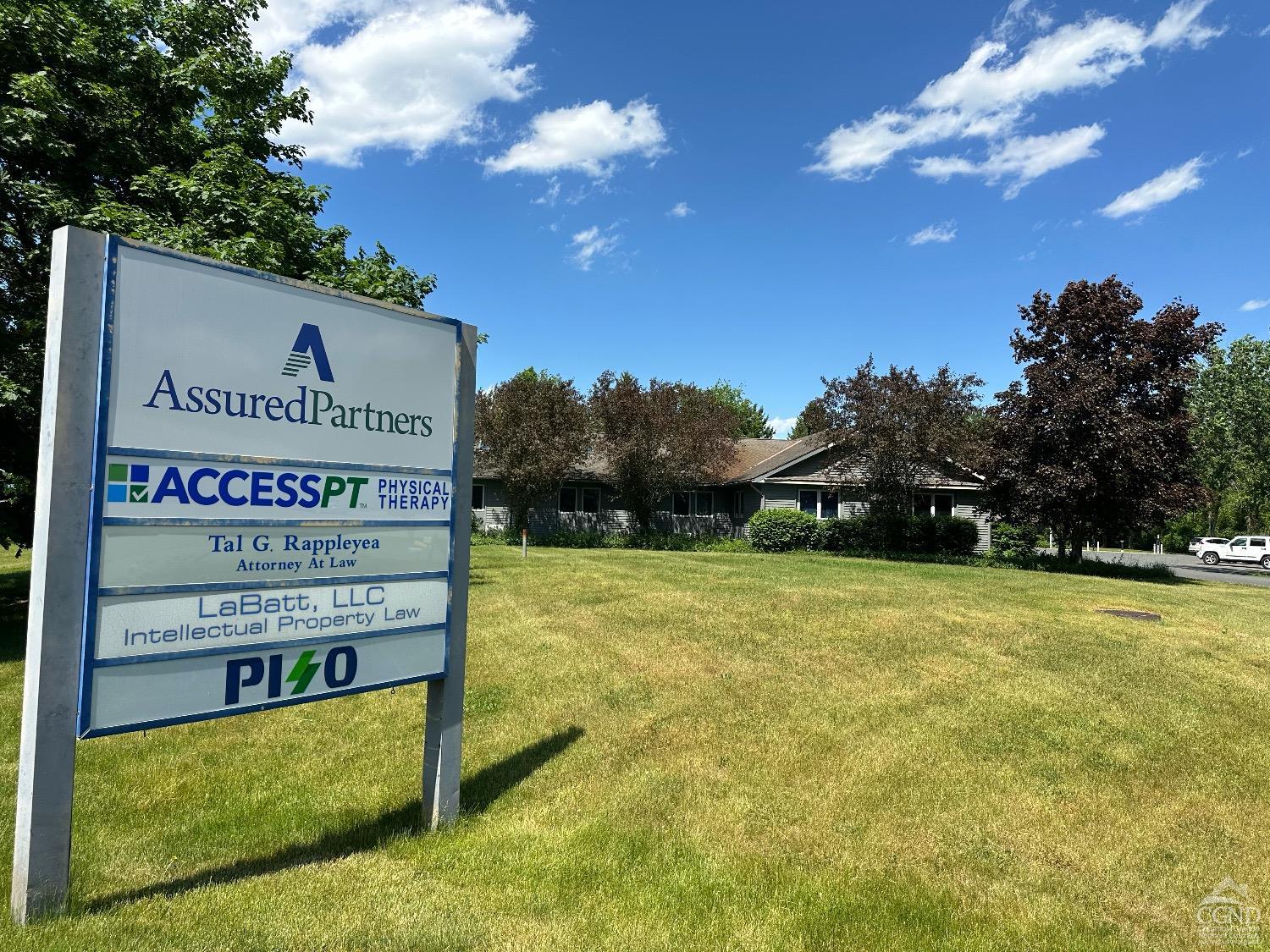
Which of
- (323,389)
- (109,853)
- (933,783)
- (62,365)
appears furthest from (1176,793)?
(62,365)

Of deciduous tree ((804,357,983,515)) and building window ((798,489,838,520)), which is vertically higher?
deciduous tree ((804,357,983,515))

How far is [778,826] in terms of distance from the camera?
4.52 meters

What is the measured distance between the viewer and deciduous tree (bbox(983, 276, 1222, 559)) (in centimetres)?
2081

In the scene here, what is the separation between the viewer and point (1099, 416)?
822 inches

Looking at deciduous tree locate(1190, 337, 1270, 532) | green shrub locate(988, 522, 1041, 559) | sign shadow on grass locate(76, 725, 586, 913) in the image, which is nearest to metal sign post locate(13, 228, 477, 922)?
sign shadow on grass locate(76, 725, 586, 913)

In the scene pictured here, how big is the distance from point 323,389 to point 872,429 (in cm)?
2217

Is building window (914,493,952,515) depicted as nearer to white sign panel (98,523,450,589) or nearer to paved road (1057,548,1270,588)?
paved road (1057,548,1270,588)

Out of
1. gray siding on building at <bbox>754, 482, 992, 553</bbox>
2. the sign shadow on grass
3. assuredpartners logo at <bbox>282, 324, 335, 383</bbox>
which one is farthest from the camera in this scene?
gray siding on building at <bbox>754, 482, 992, 553</bbox>

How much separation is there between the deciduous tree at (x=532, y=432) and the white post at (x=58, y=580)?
82.2ft

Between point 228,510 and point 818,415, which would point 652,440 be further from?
point 228,510

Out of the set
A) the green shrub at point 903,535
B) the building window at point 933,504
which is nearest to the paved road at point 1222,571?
the green shrub at point 903,535

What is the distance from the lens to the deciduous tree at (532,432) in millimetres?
28469

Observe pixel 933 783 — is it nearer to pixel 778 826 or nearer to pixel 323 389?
pixel 778 826

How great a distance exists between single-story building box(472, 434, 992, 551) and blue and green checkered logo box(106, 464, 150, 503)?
26.4 m
